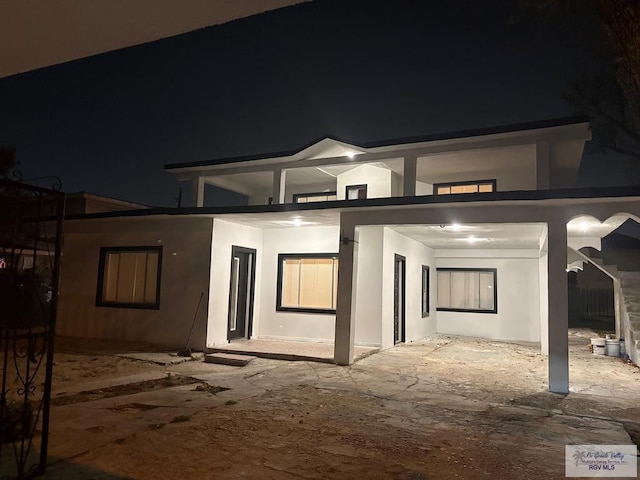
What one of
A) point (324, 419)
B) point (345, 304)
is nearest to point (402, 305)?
point (345, 304)

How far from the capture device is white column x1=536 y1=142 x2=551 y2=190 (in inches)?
391

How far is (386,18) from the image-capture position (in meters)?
3.04

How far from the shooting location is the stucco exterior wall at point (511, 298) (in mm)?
13344

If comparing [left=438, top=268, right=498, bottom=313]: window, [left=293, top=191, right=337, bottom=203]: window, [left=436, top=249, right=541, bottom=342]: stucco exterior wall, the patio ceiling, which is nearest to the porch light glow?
the patio ceiling

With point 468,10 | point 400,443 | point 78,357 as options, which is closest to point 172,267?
point 78,357

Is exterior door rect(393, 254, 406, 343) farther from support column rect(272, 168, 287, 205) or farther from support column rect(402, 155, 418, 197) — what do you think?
support column rect(272, 168, 287, 205)

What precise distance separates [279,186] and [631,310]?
892 cm

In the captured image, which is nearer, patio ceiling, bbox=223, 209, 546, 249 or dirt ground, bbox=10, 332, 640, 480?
dirt ground, bbox=10, 332, 640, 480

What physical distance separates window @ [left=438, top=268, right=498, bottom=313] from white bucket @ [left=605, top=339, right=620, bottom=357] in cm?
336

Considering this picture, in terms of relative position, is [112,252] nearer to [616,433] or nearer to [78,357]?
[78,357]

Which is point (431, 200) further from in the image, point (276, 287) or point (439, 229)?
point (276, 287)

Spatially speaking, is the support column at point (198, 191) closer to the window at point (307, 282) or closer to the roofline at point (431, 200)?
the roofline at point (431, 200)

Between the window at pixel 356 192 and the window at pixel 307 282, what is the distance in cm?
200

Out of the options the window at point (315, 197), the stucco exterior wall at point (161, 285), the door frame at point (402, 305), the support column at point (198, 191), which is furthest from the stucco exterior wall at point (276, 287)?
the support column at point (198, 191)
